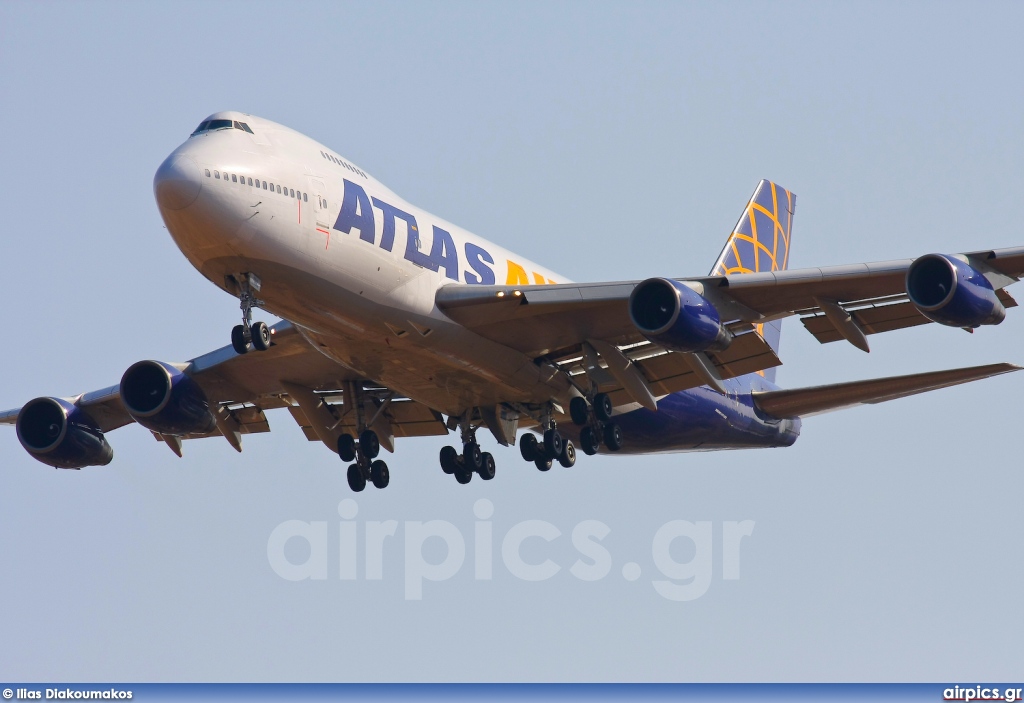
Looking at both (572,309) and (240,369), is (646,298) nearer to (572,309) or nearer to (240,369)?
(572,309)

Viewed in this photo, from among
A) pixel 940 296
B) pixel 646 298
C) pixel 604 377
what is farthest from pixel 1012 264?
pixel 604 377

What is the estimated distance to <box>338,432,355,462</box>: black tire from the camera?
35.8m

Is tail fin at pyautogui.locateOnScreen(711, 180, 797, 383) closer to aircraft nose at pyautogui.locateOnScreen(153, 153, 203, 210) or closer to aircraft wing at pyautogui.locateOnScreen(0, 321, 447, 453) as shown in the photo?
aircraft wing at pyautogui.locateOnScreen(0, 321, 447, 453)

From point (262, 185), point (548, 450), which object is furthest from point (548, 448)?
point (262, 185)

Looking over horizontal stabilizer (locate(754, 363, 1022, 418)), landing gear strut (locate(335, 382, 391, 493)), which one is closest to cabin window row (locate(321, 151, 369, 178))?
landing gear strut (locate(335, 382, 391, 493))

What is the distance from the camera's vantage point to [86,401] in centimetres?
3788

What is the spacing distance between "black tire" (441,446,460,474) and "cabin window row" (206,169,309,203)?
9874mm

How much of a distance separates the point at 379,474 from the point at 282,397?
11.0 ft

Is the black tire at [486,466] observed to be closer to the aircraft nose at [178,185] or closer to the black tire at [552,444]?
the black tire at [552,444]

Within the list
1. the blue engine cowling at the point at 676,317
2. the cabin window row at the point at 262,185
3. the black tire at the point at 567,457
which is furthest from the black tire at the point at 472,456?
the cabin window row at the point at 262,185

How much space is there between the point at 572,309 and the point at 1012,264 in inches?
357

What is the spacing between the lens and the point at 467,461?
35906mm

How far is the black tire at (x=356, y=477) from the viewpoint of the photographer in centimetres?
3594

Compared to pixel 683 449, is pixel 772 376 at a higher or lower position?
higher
